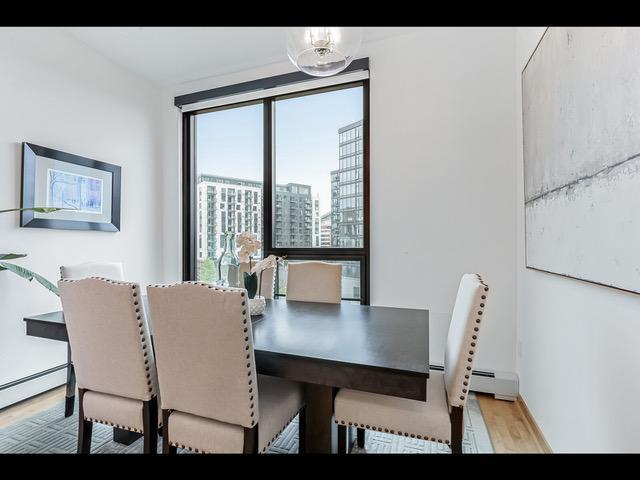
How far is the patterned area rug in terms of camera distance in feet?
5.91

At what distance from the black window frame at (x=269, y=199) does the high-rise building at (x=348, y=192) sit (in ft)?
0.21

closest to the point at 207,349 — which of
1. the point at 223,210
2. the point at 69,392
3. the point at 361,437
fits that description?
the point at 361,437

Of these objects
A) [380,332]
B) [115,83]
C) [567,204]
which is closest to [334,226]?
[380,332]

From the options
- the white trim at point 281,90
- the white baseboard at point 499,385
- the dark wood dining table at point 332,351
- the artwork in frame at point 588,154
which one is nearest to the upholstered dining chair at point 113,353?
the dark wood dining table at point 332,351

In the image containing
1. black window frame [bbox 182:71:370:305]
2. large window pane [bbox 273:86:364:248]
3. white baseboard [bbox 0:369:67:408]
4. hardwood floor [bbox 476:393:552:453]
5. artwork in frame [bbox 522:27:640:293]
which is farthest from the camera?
large window pane [bbox 273:86:364:248]

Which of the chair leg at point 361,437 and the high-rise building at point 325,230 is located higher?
the high-rise building at point 325,230

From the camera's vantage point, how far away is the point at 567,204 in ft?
4.86

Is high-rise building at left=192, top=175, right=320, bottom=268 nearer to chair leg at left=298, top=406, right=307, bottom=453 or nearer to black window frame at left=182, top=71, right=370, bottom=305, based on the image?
black window frame at left=182, top=71, right=370, bottom=305

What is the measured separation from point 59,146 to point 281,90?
1860mm

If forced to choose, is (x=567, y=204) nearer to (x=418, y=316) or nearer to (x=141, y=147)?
(x=418, y=316)

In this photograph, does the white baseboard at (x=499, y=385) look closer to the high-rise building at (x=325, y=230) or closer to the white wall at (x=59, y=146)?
the high-rise building at (x=325, y=230)

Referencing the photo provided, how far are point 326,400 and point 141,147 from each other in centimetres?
307

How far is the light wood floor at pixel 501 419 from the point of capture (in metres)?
1.84

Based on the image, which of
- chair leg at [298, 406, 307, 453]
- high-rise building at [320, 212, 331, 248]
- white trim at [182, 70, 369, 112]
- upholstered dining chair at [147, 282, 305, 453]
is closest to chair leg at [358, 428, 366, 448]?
chair leg at [298, 406, 307, 453]
